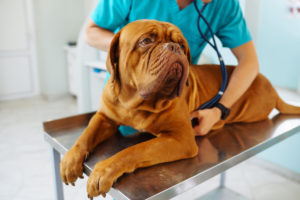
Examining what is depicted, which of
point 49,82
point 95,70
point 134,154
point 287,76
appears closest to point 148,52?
point 134,154

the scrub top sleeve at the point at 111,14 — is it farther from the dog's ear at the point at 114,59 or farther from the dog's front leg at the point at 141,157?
the dog's front leg at the point at 141,157

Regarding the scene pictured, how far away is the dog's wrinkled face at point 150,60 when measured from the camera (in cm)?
70

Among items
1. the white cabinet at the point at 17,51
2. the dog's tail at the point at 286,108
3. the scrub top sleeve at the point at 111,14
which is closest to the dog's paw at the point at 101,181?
the scrub top sleeve at the point at 111,14

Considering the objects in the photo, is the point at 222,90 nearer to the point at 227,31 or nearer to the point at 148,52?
the point at 227,31

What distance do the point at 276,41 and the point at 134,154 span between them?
64.9 inches

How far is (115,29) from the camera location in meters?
1.12

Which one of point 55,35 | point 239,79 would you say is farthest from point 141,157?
point 55,35

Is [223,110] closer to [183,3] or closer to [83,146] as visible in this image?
[183,3]

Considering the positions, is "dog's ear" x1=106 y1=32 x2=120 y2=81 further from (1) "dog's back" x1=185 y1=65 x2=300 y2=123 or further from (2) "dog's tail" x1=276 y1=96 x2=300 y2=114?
(2) "dog's tail" x1=276 y1=96 x2=300 y2=114

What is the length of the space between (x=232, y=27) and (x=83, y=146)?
28.2 inches

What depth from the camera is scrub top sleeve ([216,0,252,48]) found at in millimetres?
1095

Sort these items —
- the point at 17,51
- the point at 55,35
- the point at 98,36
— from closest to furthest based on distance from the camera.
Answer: the point at 98,36
the point at 55,35
the point at 17,51

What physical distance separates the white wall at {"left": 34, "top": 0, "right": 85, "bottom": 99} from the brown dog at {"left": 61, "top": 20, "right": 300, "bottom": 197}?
11.1 feet

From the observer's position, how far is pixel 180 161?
0.86m
